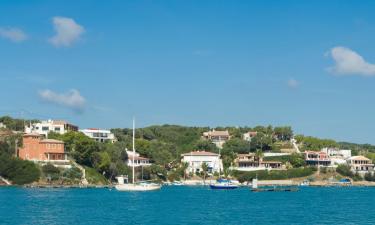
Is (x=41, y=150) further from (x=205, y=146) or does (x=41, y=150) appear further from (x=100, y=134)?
(x=205, y=146)

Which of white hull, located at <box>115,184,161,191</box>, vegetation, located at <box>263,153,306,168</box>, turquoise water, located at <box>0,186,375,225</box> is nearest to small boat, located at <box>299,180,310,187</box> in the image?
vegetation, located at <box>263,153,306,168</box>

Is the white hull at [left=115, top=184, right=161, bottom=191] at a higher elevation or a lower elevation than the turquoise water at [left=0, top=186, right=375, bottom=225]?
higher

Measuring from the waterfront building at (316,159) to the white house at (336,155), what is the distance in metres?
1.69

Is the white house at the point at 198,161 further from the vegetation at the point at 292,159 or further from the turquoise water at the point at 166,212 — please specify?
the turquoise water at the point at 166,212

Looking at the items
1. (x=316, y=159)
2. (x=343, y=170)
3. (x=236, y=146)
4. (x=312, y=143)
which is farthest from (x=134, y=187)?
(x=312, y=143)

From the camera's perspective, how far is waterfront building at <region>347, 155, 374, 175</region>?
147m

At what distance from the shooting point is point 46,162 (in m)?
104

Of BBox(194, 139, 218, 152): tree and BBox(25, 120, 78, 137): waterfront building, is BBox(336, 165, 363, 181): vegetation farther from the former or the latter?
BBox(25, 120, 78, 137): waterfront building

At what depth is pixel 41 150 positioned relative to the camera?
106625 mm

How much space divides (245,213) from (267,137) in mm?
96233

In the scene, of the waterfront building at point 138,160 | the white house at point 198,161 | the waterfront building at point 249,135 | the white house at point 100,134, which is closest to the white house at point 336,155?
the waterfront building at point 249,135

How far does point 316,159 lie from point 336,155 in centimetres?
1391

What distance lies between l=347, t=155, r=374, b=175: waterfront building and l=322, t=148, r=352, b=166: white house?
1689 millimetres

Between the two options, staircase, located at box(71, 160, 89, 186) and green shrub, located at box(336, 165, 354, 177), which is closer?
staircase, located at box(71, 160, 89, 186)
